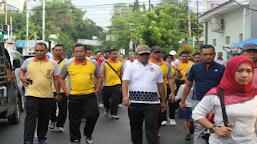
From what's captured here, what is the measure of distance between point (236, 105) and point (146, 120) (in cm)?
312

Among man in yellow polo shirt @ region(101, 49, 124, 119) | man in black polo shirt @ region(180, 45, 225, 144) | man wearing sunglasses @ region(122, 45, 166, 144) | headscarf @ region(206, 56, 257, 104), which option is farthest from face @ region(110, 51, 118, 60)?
headscarf @ region(206, 56, 257, 104)

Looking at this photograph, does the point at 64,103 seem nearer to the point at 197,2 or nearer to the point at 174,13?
the point at 197,2

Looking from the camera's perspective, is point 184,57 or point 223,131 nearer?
point 223,131

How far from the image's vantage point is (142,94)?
6.66m

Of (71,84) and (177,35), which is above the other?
(177,35)

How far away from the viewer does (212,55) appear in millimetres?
6570

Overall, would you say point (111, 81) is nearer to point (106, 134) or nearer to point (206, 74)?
point (106, 134)

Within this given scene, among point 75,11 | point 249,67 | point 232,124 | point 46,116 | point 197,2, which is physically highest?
point 75,11

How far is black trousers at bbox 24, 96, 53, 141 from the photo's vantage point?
7367 mm

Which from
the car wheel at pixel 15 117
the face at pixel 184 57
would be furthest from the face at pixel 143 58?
the car wheel at pixel 15 117

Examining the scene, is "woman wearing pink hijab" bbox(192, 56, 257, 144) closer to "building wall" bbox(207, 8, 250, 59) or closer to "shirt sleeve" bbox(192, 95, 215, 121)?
"shirt sleeve" bbox(192, 95, 215, 121)

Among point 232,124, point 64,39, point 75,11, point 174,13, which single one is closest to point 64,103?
point 232,124

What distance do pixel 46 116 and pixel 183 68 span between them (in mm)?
4589

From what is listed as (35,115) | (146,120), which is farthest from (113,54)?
(146,120)
